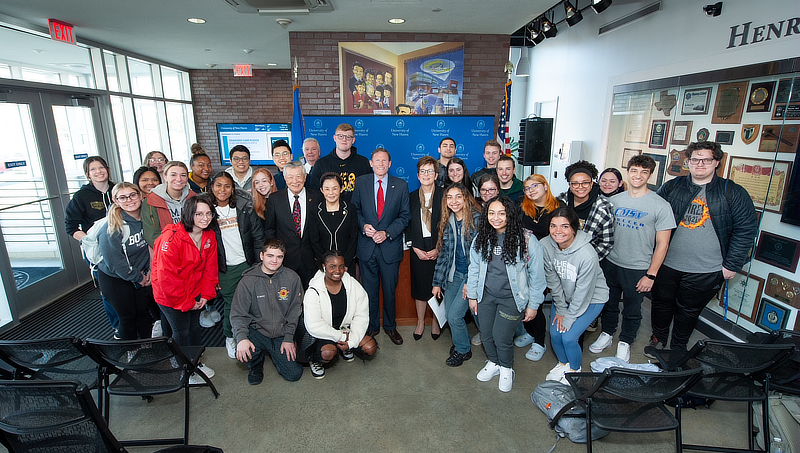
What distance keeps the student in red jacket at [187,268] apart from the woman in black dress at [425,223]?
1664 millimetres

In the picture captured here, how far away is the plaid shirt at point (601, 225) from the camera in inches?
121

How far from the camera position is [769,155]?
10.8ft

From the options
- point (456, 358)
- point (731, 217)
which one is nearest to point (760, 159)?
point (731, 217)

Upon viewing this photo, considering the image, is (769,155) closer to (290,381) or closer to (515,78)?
(290,381)

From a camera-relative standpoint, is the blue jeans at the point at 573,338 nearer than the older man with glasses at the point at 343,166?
Yes

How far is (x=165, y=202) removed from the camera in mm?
3156

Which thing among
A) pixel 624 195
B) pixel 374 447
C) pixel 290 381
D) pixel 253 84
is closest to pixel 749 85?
pixel 624 195

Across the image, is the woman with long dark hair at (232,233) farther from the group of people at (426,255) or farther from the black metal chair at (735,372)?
the black metal chair at (735,372)

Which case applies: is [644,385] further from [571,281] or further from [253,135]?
[253,135]

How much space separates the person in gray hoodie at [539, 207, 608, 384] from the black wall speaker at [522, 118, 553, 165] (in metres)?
5.21

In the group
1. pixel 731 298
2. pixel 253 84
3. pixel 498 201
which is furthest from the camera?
pixel 253 84

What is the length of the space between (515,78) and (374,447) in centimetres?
1096

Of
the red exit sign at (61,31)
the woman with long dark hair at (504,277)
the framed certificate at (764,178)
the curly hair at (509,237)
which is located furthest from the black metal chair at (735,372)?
the red exit sign at (61,31)

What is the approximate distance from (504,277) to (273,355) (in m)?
1.97
